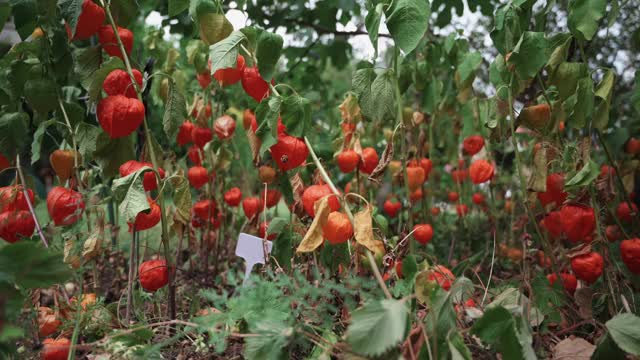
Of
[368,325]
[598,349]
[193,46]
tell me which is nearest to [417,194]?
[193,46]

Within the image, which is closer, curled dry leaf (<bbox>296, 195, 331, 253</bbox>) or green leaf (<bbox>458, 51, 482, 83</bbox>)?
curled dry leaf (<bbox>296, 195, 331, 253</bbox>)

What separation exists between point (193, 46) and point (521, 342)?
1.32m

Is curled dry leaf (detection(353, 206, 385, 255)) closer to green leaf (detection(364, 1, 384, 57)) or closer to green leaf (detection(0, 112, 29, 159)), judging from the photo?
green leaf (detection(364, 1, 384, 57))

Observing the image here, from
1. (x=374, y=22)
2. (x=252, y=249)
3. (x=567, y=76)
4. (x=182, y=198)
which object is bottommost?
(x=252, y=249)

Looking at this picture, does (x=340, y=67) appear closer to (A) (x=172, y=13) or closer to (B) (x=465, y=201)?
(B) (x=465, y=201)

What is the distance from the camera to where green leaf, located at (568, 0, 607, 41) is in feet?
3.30

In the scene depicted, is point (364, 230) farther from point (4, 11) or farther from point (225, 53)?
point (4, 11)

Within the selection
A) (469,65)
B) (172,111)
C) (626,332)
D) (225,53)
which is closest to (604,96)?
(469,65)

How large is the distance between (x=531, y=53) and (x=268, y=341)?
695mm

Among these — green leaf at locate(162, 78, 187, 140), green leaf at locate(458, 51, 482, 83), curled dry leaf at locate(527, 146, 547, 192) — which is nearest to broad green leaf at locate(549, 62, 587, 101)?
curled dry leaf at locate(527, 146, 547, 192)

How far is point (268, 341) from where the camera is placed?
74 cm

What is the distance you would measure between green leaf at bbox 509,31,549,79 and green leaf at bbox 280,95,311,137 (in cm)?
40

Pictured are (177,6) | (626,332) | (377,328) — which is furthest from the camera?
(177,6)

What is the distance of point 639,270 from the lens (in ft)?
3.97
